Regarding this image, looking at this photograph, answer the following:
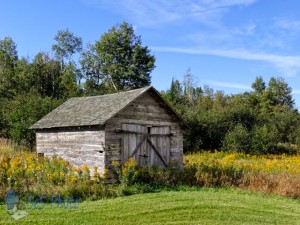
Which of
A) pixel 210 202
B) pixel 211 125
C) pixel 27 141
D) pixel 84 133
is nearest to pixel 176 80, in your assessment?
pixel 211 125

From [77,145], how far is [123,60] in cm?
3621

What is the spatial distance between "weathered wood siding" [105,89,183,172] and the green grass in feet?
12.0

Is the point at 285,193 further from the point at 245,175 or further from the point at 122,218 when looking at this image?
the point at 122,218

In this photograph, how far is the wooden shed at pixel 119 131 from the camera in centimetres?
1487

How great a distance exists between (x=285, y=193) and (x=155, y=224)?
693cm

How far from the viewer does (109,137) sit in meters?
14.7

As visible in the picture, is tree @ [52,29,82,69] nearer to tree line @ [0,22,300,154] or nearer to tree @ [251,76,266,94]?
tree line @ [0,22,300,154]

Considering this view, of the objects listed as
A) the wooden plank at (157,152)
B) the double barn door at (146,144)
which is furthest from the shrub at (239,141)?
the wooden plank at (157,152)

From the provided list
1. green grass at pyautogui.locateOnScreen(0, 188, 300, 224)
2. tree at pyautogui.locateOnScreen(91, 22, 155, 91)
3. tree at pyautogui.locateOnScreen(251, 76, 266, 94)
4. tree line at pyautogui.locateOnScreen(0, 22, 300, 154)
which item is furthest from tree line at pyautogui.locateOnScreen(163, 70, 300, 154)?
tree at pyautogui.locateOnScreen(251, 76, 266, 94)

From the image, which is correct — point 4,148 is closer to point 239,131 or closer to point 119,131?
point 119,131

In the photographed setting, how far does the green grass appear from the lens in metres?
8.71

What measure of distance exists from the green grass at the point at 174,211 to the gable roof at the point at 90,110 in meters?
4.76

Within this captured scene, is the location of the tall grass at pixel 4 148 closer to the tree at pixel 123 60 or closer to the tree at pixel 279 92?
the tree at pixel 123 60

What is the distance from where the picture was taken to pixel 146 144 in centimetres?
1608
